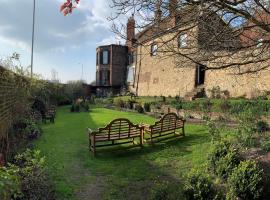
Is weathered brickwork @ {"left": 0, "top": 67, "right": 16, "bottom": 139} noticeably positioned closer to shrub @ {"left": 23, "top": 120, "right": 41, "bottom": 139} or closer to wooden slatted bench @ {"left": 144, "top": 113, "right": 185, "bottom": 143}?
shrub @ {"left": 23, "top": 120, "right": 41, "bottom": 139}

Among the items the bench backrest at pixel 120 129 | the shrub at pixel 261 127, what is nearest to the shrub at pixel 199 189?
the bench backrest at pixel 120 129

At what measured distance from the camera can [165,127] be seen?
12.3 metres

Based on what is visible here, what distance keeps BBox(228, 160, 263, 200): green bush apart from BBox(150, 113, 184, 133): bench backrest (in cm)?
522

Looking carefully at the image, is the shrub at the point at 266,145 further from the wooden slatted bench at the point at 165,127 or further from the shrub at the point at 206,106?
the shrub at the point at 206,106

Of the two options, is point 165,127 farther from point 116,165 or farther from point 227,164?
point 227,164

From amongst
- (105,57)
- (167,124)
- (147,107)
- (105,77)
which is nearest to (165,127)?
(167,124)

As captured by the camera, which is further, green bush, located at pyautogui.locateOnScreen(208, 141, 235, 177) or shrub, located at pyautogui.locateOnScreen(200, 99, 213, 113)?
shrub, located at pyautogui.locateOnScreen(200, 99, 213, 113)

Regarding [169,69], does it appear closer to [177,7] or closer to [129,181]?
[129,181]

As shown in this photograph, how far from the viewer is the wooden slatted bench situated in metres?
11.8

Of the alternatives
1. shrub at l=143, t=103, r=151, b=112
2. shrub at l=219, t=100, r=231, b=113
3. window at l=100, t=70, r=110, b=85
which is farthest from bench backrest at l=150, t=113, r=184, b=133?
window at l=100, t=70, r=110, b=85

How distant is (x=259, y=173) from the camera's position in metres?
6.63

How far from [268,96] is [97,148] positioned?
11.8 meters

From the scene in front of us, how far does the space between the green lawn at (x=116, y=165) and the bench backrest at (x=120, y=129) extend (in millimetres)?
587

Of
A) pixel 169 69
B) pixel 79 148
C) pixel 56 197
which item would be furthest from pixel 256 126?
pixel 169 69
